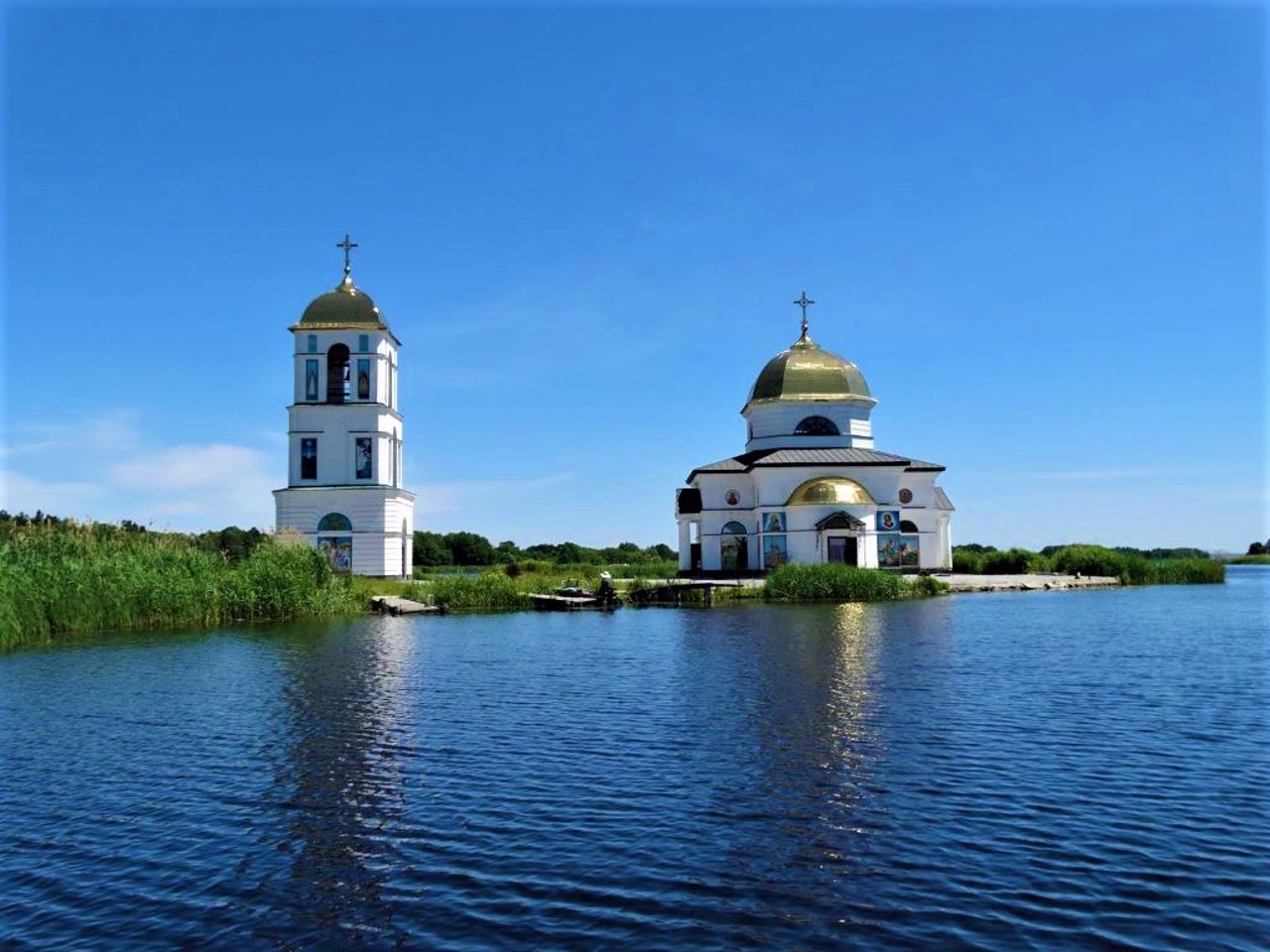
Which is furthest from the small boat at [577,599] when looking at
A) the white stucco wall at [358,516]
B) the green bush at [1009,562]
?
the green bush at [1009,562]

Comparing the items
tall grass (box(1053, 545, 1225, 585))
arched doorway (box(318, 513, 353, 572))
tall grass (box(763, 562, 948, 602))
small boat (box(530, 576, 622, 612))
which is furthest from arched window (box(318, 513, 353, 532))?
tall grass (box(1053, 545, 1225, 585))

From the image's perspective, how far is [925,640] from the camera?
27.5 m

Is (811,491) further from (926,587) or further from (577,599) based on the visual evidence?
(577,599)

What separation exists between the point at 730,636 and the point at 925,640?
17.9 ft

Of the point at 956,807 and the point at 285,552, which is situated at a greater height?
the point at 285,552

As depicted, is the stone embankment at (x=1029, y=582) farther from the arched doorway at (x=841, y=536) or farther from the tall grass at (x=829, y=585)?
the tall grass at (x=829, y=585)

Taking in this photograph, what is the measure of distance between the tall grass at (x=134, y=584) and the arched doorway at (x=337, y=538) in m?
12.6

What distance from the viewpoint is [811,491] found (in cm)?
5759

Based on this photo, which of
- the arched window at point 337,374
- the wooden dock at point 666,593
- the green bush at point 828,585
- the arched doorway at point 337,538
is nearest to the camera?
the green bush at point 828,585

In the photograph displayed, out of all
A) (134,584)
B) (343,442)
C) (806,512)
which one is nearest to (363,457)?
(343,442)

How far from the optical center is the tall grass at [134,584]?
28.0m

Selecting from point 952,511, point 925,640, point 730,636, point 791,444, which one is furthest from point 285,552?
point 952,511

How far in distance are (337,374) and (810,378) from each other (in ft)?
97.4

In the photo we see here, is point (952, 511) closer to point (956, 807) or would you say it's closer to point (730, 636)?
point (730, 636)
